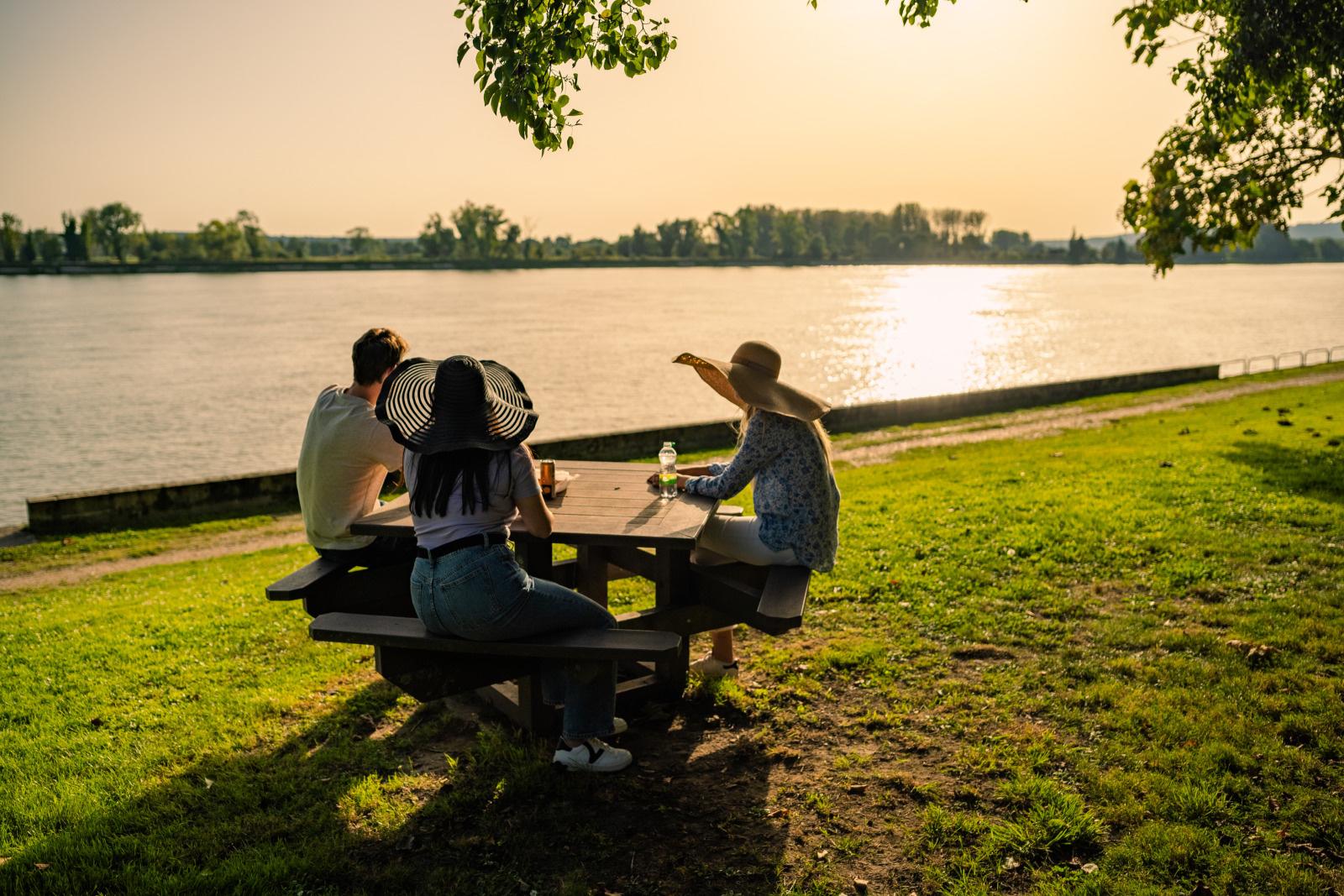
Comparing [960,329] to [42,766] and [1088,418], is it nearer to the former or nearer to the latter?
[1088,418]

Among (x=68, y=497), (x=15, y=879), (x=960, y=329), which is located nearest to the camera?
(x=15, y=879)

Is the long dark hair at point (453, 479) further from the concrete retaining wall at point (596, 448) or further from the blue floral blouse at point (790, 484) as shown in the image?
the concrete retaining wall at point (596, 448)

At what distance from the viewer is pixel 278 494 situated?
15047mm

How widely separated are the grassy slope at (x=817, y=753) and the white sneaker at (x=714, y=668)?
0.47ft

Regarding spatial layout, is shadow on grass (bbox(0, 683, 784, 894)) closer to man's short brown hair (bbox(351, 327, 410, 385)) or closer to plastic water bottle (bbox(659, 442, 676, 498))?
plastic water bottle (bbox(659, 442, 676, 498))

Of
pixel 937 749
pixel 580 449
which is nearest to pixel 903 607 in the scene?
pixel 937 749

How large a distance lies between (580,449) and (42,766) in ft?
42.0

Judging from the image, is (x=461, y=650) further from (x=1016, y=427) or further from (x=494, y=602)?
(x=1016, y=427)

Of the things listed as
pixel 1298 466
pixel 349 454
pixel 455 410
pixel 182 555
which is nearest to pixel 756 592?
pixel 455 410

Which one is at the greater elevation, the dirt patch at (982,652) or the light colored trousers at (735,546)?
the light colored trousers at (735,546)

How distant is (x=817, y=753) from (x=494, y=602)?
1.90m

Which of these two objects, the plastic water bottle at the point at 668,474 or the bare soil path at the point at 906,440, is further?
the bare soil path at the point at 906,440

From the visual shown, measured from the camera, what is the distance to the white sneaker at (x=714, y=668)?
5820 mm

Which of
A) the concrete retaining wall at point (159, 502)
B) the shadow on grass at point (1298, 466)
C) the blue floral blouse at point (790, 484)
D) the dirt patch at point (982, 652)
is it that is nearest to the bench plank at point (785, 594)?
the blue floral blouse at point (790, 484)
